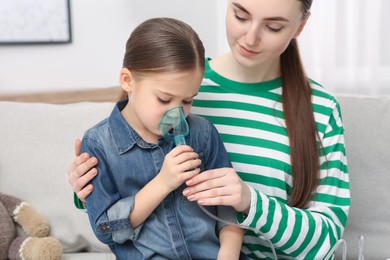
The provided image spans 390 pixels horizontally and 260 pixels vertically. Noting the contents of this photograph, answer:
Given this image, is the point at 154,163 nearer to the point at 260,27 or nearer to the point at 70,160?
the point at 260,27

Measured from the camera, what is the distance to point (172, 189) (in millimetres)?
1169

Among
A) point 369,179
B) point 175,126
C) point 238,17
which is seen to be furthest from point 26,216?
point 369,179

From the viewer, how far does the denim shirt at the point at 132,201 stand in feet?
3.98

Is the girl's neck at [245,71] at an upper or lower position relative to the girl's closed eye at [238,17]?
lower

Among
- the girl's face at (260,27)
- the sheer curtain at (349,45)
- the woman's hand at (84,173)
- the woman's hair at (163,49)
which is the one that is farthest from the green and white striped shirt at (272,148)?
the sheer curtain at (349,45)

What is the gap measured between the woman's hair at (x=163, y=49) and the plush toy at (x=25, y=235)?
0.71m

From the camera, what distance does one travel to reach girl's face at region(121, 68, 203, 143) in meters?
1.18

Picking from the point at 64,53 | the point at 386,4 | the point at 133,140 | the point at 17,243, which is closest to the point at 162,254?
the point at 133,140

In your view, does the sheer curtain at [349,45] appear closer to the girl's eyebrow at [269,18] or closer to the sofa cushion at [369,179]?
the sofa cushion at [369,179]

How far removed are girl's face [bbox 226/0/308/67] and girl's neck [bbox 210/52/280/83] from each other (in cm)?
9

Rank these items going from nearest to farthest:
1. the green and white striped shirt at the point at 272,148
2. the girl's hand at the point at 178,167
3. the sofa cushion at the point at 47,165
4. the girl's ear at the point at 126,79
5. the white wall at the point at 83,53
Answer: the girl's hand at the point at 178,167, the girl's ear at the point at 126,79, the green and white striped shirt at the point at 272,148, the sofa cushion at the point at 47,165, the white wall at the point at 83,53

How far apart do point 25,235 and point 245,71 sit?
861mm

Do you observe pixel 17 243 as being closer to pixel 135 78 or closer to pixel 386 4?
Result: pixel 135 78

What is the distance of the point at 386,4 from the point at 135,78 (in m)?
1.47
